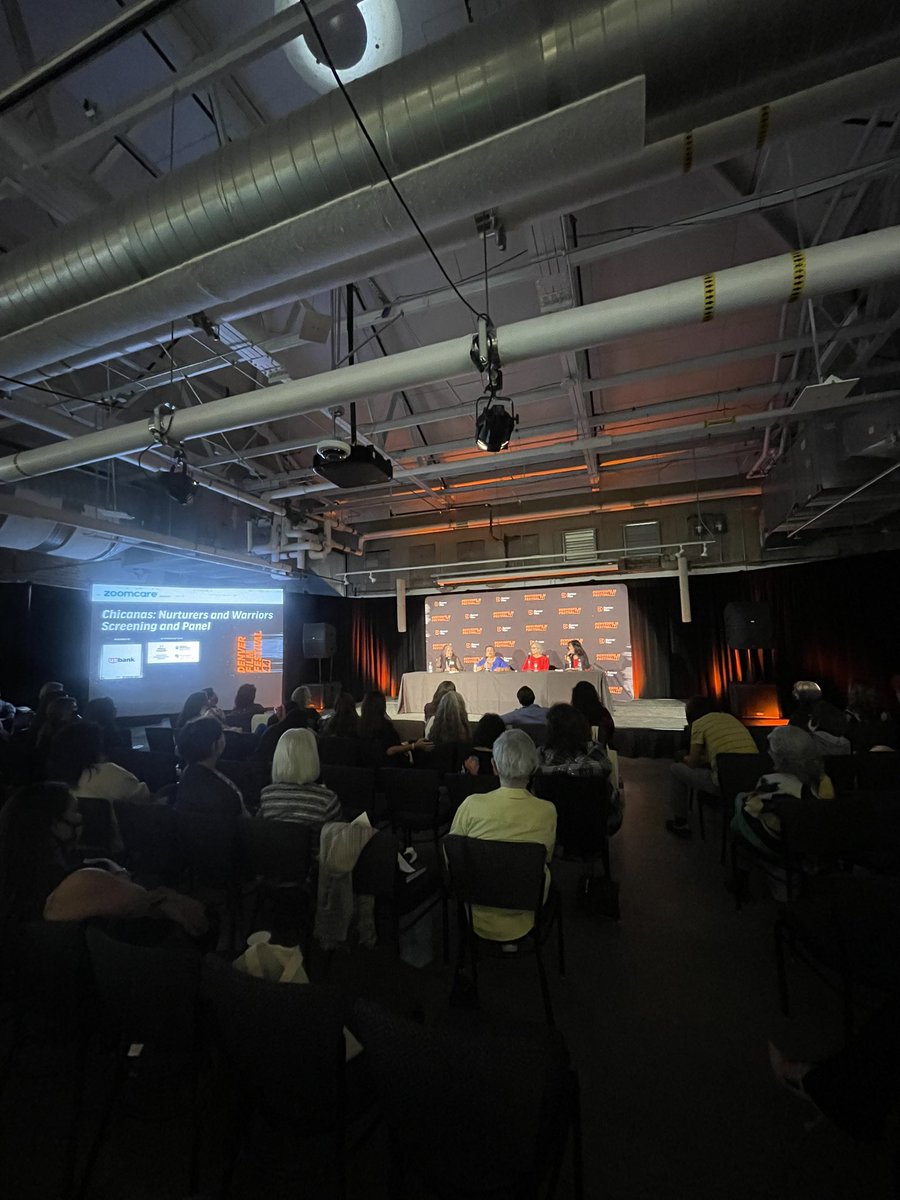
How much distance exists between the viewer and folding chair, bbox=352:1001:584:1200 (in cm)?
104

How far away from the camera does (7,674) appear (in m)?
7.29

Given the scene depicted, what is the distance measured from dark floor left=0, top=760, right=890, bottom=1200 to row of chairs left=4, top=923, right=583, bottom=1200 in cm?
9

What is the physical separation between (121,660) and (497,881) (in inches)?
311

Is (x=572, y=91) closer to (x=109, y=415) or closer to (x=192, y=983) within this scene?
→ (x=192, y=983)

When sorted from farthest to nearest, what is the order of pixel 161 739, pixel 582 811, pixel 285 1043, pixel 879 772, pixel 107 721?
pixel 161 739
pixel 107 721
pixel 879 772
pixel 582 811
pixel 285 1043

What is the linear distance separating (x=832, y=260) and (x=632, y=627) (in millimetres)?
9276

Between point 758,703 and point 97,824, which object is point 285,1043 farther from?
point 758,703

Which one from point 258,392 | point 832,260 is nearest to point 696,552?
point 832,260

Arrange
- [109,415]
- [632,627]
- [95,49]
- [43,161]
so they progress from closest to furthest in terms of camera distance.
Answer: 1. [95,49]
2. [43,161]
3. [109,415]
4. [632,627]

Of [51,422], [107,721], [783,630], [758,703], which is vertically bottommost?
[758,703]

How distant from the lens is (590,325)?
261cm

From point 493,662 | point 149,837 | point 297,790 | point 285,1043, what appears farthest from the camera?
point 493,662

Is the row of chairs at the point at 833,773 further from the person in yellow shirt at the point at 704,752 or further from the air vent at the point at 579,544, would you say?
the air vent at the point at 579,544

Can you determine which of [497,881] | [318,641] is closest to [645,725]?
[318,641]
